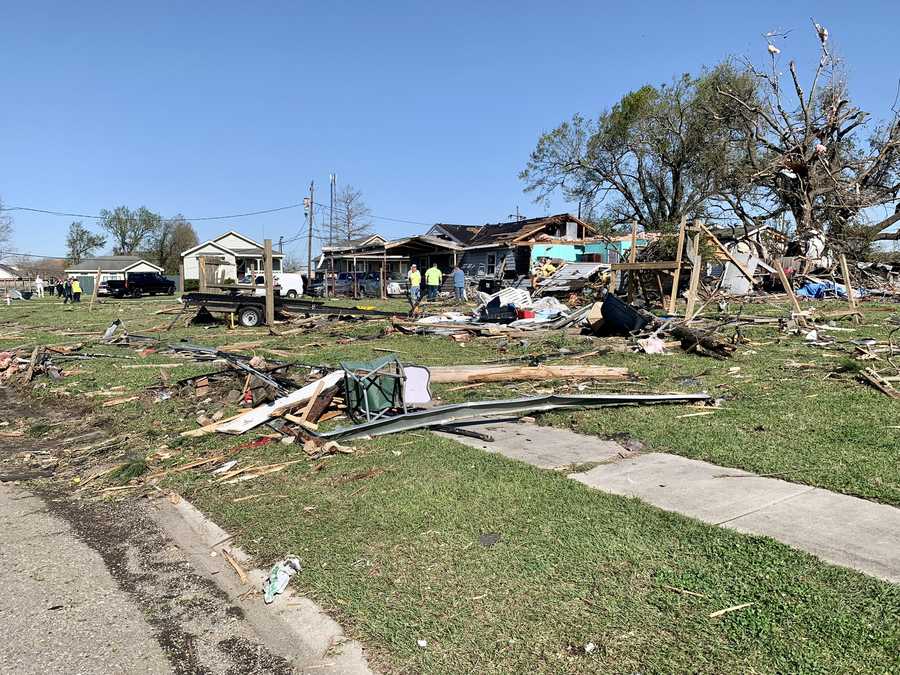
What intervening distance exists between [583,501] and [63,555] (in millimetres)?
3808

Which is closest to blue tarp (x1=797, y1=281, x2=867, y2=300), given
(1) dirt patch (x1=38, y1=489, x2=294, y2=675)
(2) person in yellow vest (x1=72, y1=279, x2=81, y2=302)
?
(1) dirt patch (x1=38, y1=489, x2=294, y2=675)

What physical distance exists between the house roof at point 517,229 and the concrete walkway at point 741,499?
35070 mm

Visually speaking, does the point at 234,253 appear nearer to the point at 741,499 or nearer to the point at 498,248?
the point at 498,248

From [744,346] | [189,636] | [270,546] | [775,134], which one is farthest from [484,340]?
[775,134]

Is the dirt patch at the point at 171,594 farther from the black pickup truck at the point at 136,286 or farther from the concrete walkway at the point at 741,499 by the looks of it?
the black pickup truck at the point at 136,286

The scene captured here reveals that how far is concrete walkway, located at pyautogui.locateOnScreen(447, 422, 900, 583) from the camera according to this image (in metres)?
3.72

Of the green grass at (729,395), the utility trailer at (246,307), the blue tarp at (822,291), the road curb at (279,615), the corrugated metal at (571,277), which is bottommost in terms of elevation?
the road curb at (279,615)

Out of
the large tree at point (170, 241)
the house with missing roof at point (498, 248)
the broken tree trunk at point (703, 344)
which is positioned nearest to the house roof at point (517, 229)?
the house with missing roof at point (498, 248)

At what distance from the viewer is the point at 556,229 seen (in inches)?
1725

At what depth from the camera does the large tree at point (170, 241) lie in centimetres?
10000

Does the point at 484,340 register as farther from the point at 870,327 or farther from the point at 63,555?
the point at 63,555

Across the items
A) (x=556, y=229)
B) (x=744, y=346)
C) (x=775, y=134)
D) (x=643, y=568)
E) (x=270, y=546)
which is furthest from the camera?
(x=556, y=229)

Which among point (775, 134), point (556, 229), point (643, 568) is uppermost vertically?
point (775, 134)

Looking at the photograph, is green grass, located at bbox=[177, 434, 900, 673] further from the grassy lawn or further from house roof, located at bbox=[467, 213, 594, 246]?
house roof, located at bbox=[467, 213, 594, 246]
